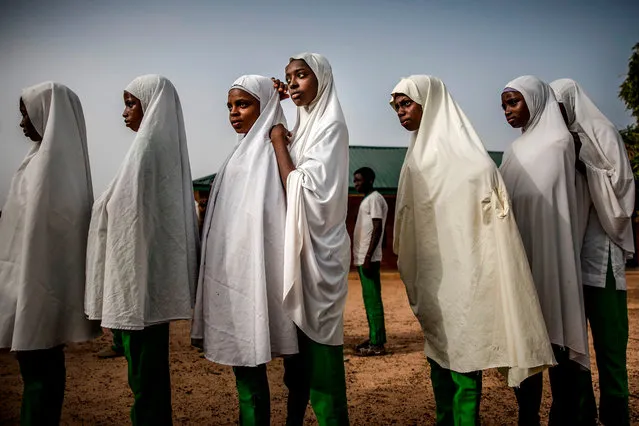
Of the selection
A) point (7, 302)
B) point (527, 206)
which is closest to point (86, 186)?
point (7, 302)

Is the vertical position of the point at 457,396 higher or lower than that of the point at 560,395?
higher

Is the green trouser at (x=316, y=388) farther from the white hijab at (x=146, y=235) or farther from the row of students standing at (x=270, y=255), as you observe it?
the white hijab at (x=146, y=235)

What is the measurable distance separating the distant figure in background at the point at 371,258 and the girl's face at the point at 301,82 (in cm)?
351

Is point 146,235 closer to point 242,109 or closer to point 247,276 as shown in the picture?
point 247,276

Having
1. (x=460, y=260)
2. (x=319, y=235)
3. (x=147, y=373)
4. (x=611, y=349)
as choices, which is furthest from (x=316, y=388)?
(x=611, y=349)

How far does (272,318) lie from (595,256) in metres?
2.16

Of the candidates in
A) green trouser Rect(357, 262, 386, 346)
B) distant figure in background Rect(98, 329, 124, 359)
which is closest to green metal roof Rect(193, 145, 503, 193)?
green trouser Rect(357, 262, 386, 346)

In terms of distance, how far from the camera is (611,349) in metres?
3.06

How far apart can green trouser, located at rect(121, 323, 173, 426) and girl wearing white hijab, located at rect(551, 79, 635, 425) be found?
256cm

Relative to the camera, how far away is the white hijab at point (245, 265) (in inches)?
89.2

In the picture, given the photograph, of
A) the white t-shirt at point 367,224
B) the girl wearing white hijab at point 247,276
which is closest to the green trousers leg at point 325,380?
the girl wearing white hijab at point 247,276

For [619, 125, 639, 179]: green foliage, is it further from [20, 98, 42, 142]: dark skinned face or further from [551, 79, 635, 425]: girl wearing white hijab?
[20, 98, 42, 142]: dark skinned face

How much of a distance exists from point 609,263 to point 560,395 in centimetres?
90

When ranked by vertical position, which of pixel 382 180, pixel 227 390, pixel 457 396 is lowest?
pixel 227 390
